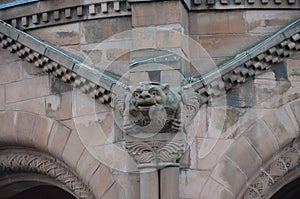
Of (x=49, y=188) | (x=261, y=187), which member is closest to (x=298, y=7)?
(x=261, y=187)

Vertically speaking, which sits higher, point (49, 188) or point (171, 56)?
point (171, 56)

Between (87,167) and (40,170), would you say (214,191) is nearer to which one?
(87,167)

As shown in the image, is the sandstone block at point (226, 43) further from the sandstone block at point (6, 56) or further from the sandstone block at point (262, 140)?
the sandstone block at point (6, 56)

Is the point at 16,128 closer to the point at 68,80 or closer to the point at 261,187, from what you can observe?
the point at 68,80

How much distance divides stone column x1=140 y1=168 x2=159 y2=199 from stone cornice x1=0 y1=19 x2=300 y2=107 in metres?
1.11

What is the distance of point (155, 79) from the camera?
536 inches

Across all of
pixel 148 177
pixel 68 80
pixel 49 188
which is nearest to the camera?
pixel 148 177

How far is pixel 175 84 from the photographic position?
13.6 m

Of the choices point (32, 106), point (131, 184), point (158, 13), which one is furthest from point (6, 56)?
point (131, 184)

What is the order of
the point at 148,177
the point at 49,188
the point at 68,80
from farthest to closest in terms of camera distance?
1. the point at 49,188
2. the point at 68,80
3. the point at 148,177

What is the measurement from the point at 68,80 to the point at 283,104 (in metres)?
2.70

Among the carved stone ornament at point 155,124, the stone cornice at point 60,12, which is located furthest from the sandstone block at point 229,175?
the stone cornice at point 60,12

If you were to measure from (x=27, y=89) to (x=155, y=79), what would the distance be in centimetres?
200

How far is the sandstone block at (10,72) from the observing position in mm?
14852
